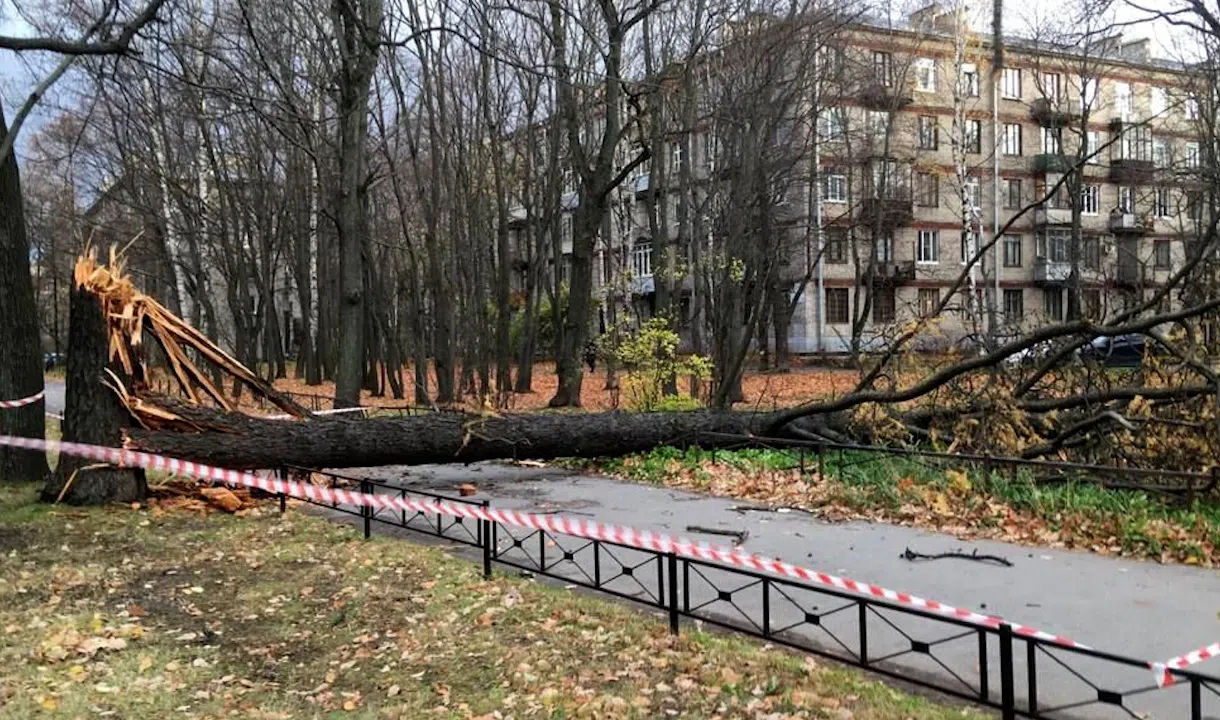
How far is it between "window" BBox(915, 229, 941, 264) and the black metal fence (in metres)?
40.2

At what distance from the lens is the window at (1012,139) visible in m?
45.8

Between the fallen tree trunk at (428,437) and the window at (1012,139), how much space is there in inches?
1513

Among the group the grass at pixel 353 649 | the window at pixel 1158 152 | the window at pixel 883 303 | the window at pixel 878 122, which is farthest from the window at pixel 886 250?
the grass at pixel 353 649

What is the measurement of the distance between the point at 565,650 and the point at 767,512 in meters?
4.86

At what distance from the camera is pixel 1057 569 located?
23.7 ft

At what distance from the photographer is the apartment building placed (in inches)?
1208

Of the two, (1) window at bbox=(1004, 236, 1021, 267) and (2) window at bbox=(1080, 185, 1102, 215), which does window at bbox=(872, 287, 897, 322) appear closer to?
(1) window at bbox=(1004, 236, 1021, 267)

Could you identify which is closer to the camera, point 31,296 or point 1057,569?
point 1057,569

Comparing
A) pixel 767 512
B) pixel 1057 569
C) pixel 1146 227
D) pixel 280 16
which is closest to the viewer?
pixel 1057 569

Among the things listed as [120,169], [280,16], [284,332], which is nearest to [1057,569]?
[280,16]

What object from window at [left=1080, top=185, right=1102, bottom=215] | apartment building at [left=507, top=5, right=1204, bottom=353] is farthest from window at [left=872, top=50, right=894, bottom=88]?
window at [left=1080, top=185, right=1102, bottom=215]

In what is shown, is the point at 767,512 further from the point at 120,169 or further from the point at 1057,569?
the point at 120,169

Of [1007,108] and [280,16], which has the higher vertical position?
[1007,108]

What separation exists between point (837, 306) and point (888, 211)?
6.23 m
